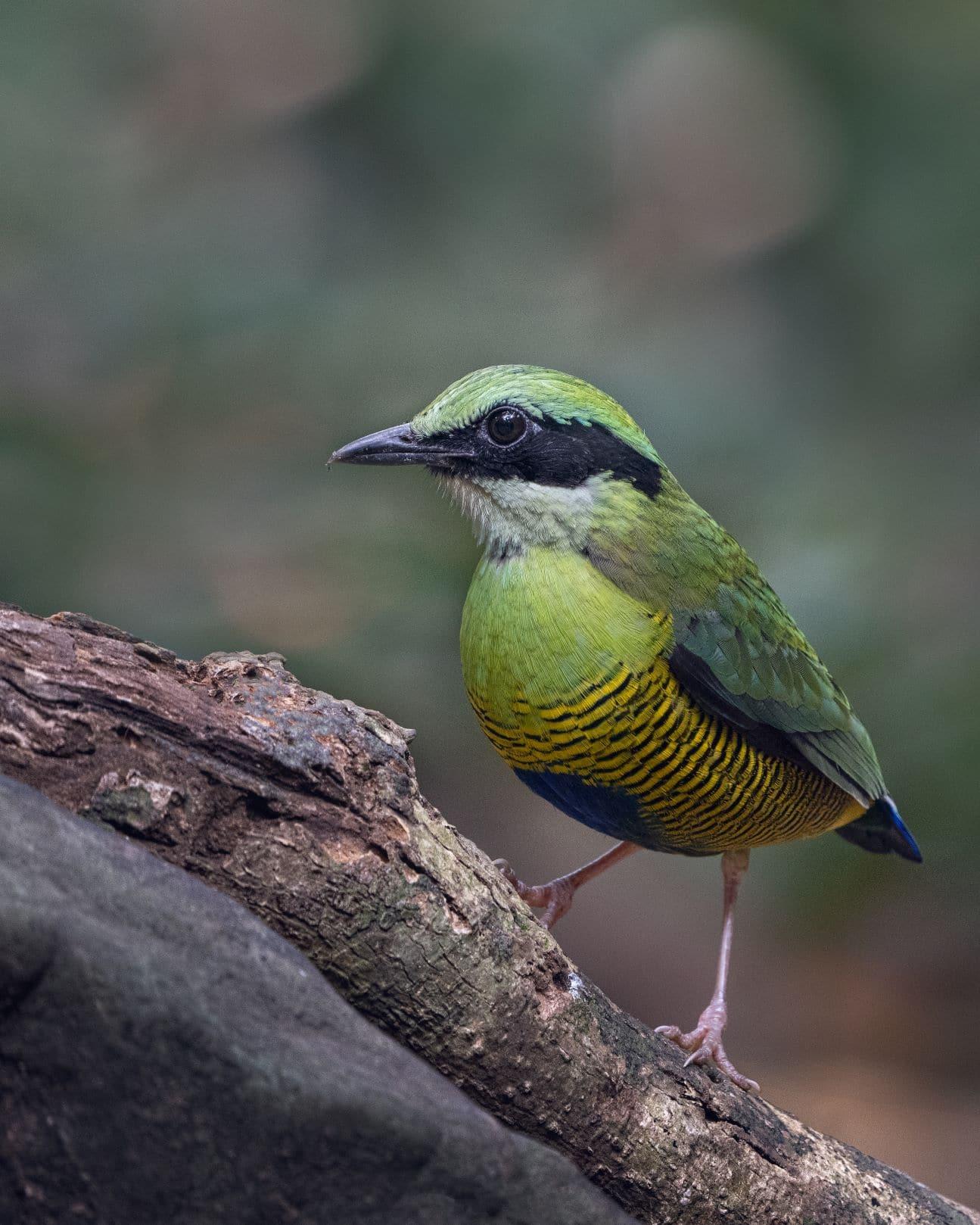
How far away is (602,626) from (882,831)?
2.04 meters

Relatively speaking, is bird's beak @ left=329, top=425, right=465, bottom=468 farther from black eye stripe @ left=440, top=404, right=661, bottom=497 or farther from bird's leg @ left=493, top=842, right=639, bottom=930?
bird's leg @ left=493, top=842, right=639, bottom=930

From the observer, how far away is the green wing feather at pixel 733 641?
3.75 meters

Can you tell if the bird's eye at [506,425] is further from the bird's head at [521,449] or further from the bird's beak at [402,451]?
the bird's beak at [402,451]

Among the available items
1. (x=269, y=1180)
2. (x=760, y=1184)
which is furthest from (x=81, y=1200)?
(x=760, y=1184)

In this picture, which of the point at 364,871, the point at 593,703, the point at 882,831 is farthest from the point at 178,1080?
the point at 882,831

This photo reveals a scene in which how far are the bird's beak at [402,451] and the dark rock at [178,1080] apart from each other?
177 centimetres

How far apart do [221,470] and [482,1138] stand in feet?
15.7

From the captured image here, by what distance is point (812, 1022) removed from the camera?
25.6 ft

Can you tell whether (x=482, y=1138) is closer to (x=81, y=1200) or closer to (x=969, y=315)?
(x=81, y=1200)

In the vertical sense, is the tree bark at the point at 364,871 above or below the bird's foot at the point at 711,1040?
below

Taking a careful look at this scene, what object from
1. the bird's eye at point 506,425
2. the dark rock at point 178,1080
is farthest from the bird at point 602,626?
the dark rock at point 178,1080

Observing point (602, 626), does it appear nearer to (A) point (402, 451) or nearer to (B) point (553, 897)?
(A) point (402, 451)

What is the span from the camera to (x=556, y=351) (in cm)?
688

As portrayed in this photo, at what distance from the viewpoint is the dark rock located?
201 cm
